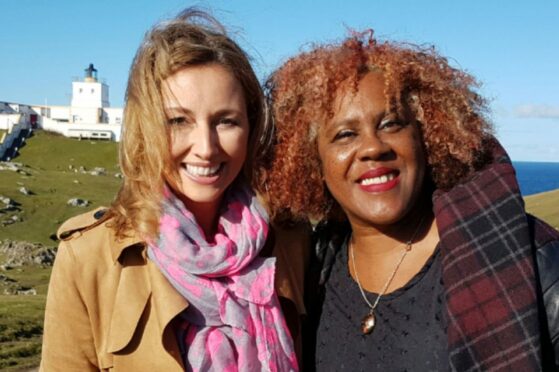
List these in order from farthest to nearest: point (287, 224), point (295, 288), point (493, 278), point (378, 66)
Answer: point (287, 224), point (295, 288), point (378, 66), point (493, 278)

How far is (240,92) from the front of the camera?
4539mm

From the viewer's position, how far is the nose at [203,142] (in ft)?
14.1

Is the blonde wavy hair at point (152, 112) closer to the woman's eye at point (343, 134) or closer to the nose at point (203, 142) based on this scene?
the nose at point (203, 142)

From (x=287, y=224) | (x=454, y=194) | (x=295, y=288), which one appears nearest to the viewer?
(x=454, y=194)

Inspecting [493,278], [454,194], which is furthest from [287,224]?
[493,278]

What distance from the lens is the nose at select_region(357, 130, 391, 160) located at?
4160 mm

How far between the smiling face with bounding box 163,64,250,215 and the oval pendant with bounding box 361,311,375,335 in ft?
4.00

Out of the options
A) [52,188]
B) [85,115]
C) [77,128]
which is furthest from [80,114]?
[52,188]

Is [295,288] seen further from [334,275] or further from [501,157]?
[501,157]

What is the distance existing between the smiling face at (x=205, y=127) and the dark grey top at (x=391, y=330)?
1.11 metres

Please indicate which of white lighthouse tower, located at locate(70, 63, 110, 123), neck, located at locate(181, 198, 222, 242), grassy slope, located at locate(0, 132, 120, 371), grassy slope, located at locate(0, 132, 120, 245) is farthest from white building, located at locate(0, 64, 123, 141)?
neck, located at locate(181, 198, 222, 242)

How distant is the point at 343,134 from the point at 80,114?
104 metres

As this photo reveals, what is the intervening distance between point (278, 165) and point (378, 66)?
1.05 metres

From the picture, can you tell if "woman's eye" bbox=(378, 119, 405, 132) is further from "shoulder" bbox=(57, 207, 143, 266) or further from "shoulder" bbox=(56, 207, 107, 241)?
"shoulder" bbox=(56, 207, 107, 241)
